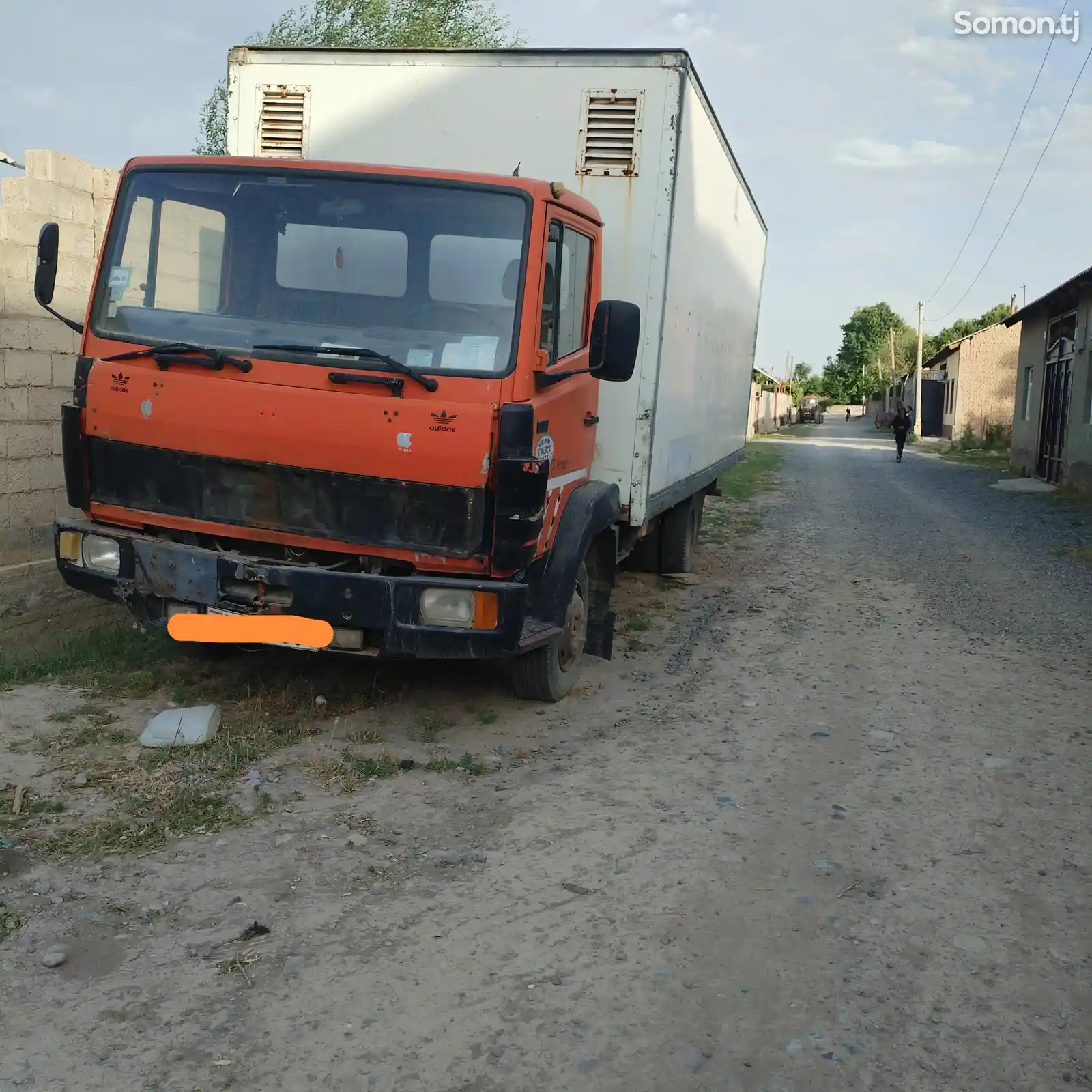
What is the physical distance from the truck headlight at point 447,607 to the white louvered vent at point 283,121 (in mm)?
2936

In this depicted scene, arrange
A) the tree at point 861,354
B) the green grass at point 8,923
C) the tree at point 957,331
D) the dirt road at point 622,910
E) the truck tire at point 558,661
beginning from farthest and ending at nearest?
the tree at point 861,354, the tree at point 957,331, the truck tire at point 558,661, the green grass at point 8,923, the dirt road at point 622,910

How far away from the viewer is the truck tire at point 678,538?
31.6ft

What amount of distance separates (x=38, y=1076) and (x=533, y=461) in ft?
9.24

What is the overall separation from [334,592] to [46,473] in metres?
2.87

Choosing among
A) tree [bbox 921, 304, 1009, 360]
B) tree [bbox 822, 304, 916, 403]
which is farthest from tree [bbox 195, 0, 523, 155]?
tree [bbox 822, 304, 916, 403]

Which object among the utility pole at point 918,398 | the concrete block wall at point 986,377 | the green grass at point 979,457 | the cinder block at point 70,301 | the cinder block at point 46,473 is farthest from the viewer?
the utility pole at point 918,398

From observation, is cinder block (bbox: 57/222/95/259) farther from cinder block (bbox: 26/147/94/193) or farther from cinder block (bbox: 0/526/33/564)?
cinder block (bbox: 0/526/33/564)

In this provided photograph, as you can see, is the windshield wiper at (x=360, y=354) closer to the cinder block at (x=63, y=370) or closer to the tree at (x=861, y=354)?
the cinder block at (x=63, y=370)

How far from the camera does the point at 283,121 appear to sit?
6.25 m

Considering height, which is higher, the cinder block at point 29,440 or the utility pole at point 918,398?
the utility pole at point 918,398

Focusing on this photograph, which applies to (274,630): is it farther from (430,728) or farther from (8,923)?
(8,923)

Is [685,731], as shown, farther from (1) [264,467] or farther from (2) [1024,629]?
(2) [1024,629]

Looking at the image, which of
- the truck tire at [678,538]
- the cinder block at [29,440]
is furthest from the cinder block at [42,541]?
the truck tire at [678,538]

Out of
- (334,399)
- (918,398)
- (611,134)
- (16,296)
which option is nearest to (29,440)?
(16,296)
